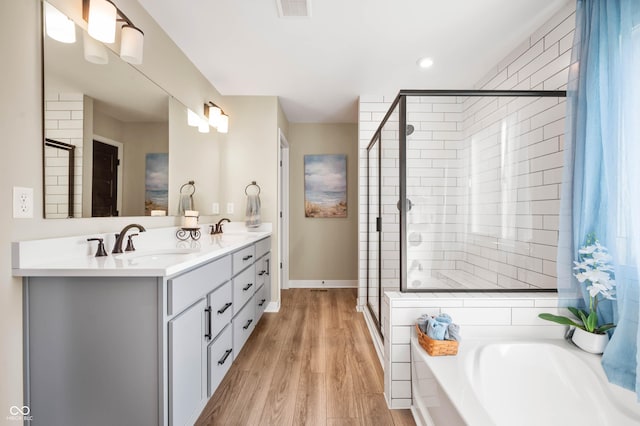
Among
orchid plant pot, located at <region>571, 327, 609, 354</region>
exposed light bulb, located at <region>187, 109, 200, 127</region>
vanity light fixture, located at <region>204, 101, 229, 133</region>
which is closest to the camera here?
orchid plant pot, located at <region>571, 327, 609, 354</region>

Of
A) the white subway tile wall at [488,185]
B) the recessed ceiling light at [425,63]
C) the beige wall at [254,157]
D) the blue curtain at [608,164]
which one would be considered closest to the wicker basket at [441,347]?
the white subway tile wall at [488,185]

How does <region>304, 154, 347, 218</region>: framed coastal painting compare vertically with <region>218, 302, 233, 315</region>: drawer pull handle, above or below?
above

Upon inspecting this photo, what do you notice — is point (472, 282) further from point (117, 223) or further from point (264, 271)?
point (117, 223)

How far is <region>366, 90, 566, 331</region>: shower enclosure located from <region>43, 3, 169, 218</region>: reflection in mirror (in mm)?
1644

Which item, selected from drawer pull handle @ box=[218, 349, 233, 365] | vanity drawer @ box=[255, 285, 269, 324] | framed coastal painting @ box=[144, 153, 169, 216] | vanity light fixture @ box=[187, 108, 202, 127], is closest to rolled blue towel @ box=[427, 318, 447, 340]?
drawer pull handle @ box=[218, 349, 233, 365]

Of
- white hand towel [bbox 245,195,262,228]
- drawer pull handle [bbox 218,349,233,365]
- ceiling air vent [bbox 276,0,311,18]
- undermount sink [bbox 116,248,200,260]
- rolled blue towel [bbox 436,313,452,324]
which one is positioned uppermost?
ceiling air vent [bbox 276,0,311,18]

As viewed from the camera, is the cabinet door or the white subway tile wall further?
the white subway tile wall

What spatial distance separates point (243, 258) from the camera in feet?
6.91

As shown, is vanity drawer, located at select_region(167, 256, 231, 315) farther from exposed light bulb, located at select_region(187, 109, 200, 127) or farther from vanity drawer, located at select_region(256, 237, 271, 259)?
exposed light bulb, located at select_region(187, 109, 200, 127)

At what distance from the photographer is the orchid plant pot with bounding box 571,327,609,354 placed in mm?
1351

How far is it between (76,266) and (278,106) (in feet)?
8.58

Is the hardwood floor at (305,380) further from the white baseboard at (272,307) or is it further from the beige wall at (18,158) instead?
the beige wall at (18,158)

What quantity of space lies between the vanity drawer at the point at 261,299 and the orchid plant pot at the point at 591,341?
2167 millimetres

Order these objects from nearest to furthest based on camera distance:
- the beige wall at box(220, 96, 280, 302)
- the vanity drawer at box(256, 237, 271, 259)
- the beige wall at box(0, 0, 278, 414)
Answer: the beige wall at box(0, 0, 278, 414) < the vanity drawer at box(256, 237, 271, 259) < the beige wall at box(220, 96, 280, 302)
